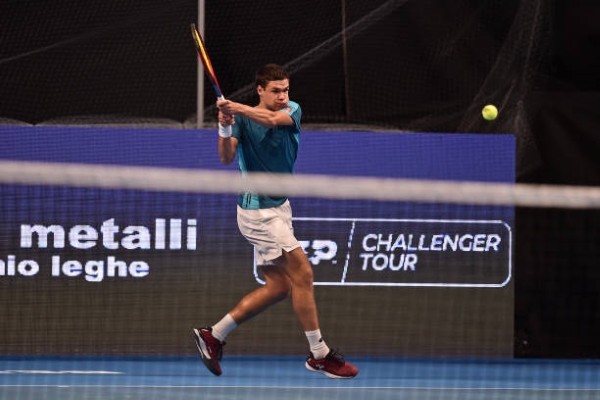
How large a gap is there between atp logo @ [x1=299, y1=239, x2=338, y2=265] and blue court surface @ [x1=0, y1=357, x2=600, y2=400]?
2.66ft

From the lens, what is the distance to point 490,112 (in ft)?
Answer: 32.7

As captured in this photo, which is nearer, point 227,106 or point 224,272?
point 227,106

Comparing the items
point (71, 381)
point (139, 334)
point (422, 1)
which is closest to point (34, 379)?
point (71, 381)

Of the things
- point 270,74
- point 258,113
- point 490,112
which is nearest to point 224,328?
point 258,113

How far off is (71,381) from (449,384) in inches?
98.4

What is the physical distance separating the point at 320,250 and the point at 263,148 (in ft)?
9.80

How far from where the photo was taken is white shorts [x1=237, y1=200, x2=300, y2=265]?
21.6 ft

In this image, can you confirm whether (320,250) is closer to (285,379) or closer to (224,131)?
(285,379)

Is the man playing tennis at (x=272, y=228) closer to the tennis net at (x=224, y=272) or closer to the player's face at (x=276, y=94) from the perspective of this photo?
the player's face at (x=276, y=94)

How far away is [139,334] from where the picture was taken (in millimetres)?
9484

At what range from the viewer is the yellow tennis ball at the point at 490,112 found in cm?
995

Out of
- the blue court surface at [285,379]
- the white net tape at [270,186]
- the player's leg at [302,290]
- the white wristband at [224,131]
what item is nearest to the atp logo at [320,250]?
the blue court surface at [285,379]

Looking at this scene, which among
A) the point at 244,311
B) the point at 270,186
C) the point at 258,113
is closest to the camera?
the point at 270,186

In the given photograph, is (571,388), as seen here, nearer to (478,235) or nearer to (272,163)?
(478,235)
